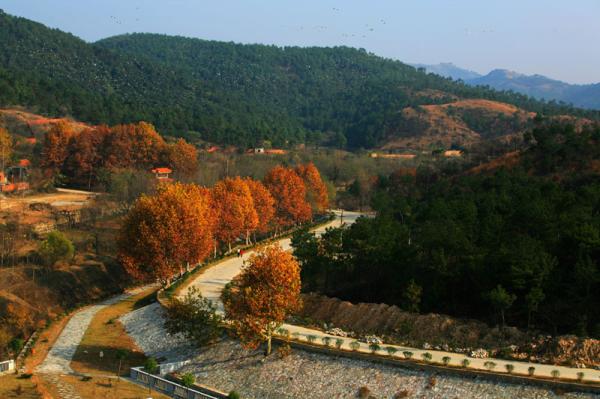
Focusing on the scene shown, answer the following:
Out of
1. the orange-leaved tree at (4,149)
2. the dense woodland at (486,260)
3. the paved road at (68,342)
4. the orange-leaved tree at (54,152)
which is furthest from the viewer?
the orange-leaved tree at (54,152)

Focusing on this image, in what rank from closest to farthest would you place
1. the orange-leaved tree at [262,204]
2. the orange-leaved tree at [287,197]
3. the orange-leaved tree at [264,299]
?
the orange-leaved tree at [264,299]
the orange-leaved tree at [262,204]
the orange-leaved tree at [287,197]

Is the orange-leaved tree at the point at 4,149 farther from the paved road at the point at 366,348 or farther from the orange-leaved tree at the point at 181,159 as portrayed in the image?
the paved road at the point at 366,348

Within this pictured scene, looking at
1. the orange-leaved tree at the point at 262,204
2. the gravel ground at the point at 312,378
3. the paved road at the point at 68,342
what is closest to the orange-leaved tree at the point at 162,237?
the paved road at the point at 68,342

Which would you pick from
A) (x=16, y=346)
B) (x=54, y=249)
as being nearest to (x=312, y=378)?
(x=16, y=346)

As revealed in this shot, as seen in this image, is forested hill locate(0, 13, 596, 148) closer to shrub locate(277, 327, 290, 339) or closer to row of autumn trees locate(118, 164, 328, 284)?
row of autumn trees locate(118, 164, 328, 284)

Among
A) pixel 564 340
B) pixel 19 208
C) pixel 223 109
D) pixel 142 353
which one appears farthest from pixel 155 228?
pixel 223 109
